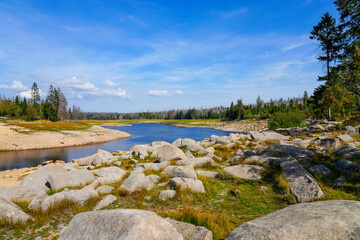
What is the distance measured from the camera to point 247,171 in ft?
31.1

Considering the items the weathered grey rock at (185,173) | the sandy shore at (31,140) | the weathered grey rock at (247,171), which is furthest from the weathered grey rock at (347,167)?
the sandy shore at (31,140)

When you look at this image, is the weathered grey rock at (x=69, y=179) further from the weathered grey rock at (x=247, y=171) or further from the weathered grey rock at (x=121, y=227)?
the weathered grey rock at (x=247, y=171)

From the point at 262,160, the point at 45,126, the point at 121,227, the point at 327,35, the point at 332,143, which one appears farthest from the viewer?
the point at 45,126

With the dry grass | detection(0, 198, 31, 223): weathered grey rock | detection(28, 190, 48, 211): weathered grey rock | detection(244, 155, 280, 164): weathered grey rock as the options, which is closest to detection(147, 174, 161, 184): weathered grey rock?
detection(28, 190, 48, 211): weathered grey rock

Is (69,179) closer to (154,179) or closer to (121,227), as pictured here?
(154,179)

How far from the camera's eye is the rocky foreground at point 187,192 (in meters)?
3.14

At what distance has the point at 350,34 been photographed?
38.0 feet

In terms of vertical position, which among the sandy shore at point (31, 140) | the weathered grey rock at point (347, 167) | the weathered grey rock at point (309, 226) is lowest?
the sandy shore at point (31, 140)

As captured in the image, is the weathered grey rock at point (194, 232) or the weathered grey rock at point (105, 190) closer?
the weathered grey rock at point (194, 232)

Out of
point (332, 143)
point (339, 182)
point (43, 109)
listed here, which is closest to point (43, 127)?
point (43, 109)

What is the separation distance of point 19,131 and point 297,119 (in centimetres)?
5810

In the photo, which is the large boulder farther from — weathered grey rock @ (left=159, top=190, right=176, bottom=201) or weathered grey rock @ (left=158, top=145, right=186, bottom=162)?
weathered grey rock @ (left=158, top=145, right=186, bottom=162)

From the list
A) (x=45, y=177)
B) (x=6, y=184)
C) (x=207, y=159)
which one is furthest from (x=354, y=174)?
(x=6, y=184)

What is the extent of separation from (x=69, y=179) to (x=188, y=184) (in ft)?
21.4
